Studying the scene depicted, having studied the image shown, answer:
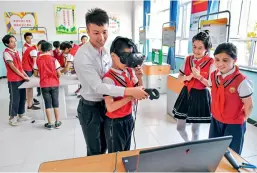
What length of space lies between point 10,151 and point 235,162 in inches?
91.4

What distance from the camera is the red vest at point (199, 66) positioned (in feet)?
Result: 5.42

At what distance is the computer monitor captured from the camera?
56 centimetres

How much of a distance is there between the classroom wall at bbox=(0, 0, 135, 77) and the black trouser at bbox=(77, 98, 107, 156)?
549cm

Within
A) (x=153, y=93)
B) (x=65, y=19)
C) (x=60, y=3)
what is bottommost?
(x=153, y=93)

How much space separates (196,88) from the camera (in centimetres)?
171

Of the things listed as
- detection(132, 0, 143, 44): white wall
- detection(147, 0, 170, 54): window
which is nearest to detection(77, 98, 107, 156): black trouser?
detection(147, 0, 170, 54): window

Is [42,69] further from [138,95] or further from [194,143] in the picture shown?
[194,143]

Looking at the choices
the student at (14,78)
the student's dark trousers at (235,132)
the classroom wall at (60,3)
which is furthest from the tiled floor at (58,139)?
the classroom wall at (60,3)

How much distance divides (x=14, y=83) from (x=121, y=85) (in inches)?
92.5

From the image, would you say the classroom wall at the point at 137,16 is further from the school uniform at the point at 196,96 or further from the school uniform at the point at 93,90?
the school uniform at the point at 93,90

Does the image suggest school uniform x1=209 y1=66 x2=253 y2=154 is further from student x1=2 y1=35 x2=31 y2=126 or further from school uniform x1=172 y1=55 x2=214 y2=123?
student x1=2 y1=35 x2=31 y2=126

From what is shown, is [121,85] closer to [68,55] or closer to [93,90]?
[93,90]

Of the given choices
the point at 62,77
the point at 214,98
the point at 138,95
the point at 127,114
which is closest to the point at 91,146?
the point at 127,114

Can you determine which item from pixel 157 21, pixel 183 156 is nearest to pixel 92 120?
pixel 183 156
